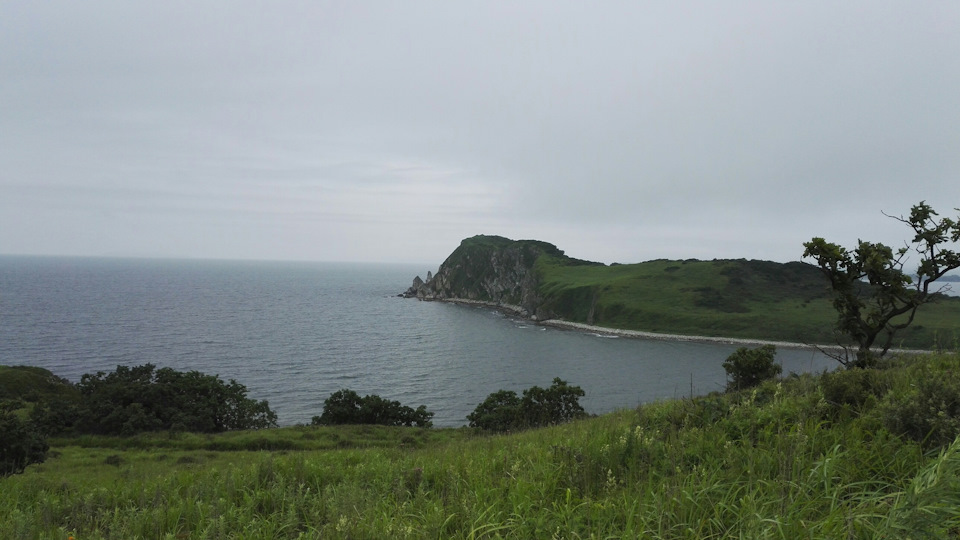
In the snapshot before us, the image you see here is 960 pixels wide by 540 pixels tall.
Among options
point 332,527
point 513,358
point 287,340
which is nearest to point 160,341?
point 287,340

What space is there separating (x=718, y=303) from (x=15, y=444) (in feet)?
546

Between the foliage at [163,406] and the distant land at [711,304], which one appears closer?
the foliage at [163,406]

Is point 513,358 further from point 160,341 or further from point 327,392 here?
point 160,341

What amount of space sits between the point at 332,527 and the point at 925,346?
14824cm

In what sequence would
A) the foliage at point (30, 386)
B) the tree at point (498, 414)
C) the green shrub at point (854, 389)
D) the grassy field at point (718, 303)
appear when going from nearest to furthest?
the green shrub at point (854, 389) → the tree at point (498, 414) → the foliage at point (30, 386) → the grassy field at point (718, 303)

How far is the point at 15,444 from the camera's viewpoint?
74.2ft

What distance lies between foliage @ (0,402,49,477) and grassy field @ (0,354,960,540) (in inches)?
717

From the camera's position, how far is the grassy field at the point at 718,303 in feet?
434

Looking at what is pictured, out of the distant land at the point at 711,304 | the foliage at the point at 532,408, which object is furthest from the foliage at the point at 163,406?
the distant land at the point at 711,304

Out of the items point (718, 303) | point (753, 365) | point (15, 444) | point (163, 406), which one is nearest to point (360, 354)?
point (163, 406)

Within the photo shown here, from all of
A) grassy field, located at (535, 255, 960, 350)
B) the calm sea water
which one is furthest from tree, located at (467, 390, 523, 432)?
grassy field, located at (535, 255, 960, 350)

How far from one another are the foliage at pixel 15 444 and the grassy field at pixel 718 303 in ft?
449

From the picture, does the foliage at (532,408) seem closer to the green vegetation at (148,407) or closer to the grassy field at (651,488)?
the green vegetation at (148,407)

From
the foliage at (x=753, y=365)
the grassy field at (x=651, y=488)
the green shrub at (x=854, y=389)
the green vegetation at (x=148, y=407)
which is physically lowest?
the green vegetation at (x=148, y=407)
